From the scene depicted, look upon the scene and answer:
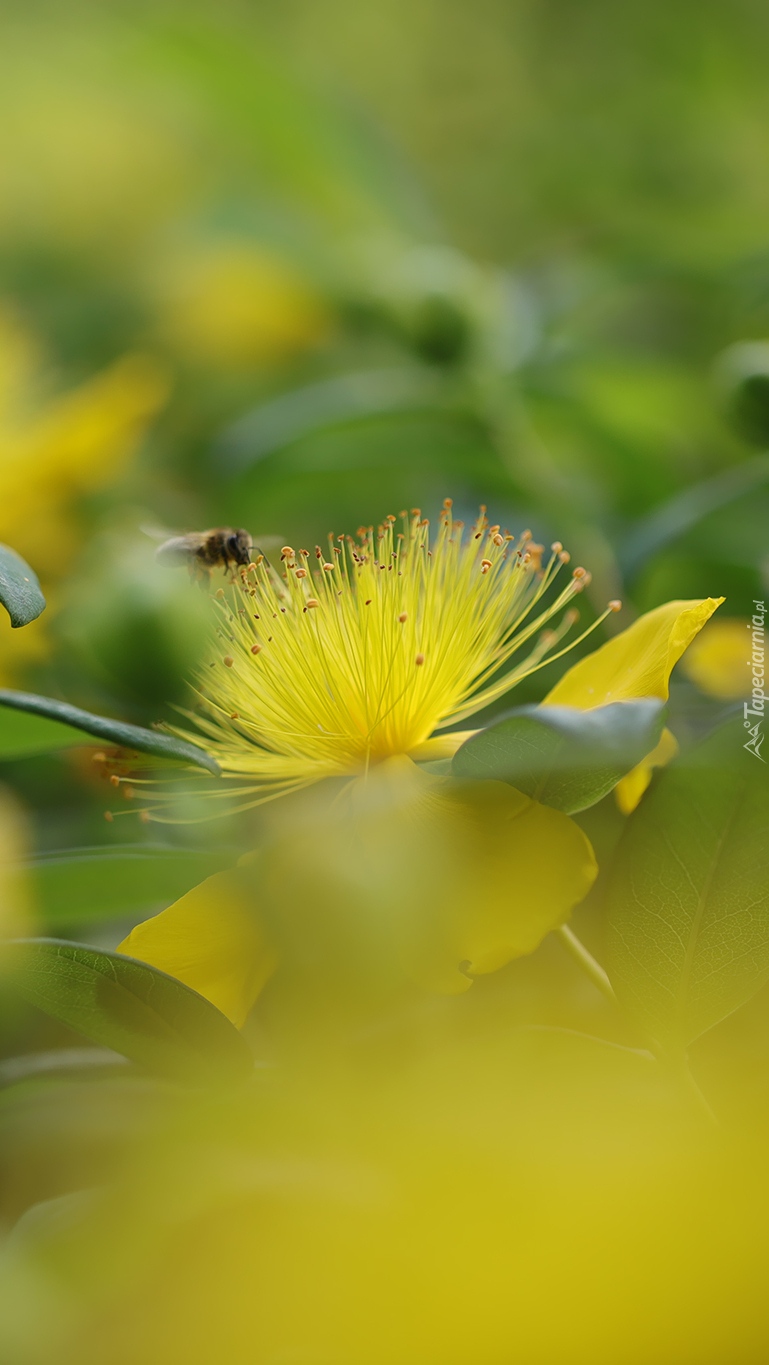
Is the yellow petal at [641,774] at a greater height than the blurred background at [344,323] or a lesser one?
lesser

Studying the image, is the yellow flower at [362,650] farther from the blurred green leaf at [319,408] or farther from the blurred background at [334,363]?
the blurred green leaf at [319,408]

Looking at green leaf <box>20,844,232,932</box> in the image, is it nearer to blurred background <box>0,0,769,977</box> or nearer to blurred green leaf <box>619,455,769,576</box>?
blurred background <box>0,0,769,977</box>

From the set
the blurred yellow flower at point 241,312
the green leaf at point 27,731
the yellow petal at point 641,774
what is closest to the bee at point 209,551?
the green leaf at point 27,731

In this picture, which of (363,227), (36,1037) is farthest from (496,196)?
(36,1037)

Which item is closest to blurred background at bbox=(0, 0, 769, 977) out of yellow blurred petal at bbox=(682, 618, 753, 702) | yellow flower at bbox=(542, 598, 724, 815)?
yellow blurred petal at bbox=(682, 618, 753, 702)

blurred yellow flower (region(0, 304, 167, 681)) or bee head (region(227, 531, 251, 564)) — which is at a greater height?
blurred yellow flower (region(0, 304, 167, 681))

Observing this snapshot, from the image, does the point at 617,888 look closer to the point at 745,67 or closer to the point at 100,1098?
the point at 100,1098
